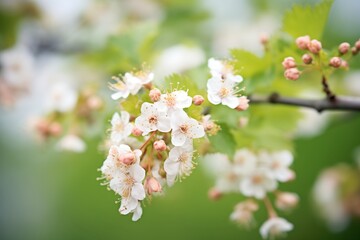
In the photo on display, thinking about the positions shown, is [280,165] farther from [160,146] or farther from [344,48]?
[160,146]

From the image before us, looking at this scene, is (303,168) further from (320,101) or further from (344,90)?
(320,101)

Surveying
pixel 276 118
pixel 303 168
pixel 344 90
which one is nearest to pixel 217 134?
pixel 276 118

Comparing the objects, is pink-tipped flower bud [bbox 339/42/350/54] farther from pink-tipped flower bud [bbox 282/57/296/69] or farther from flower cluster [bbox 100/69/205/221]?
flower cluster [bbox 100/69/205/221]

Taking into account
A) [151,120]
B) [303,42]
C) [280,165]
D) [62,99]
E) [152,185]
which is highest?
[62,99]

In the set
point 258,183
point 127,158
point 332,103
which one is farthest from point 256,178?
point 127,158

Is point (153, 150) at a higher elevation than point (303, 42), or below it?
below

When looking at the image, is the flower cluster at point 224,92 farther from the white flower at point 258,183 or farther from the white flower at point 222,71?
the white flower at point 258,183

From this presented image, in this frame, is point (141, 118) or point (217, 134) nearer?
point (141, 118)
